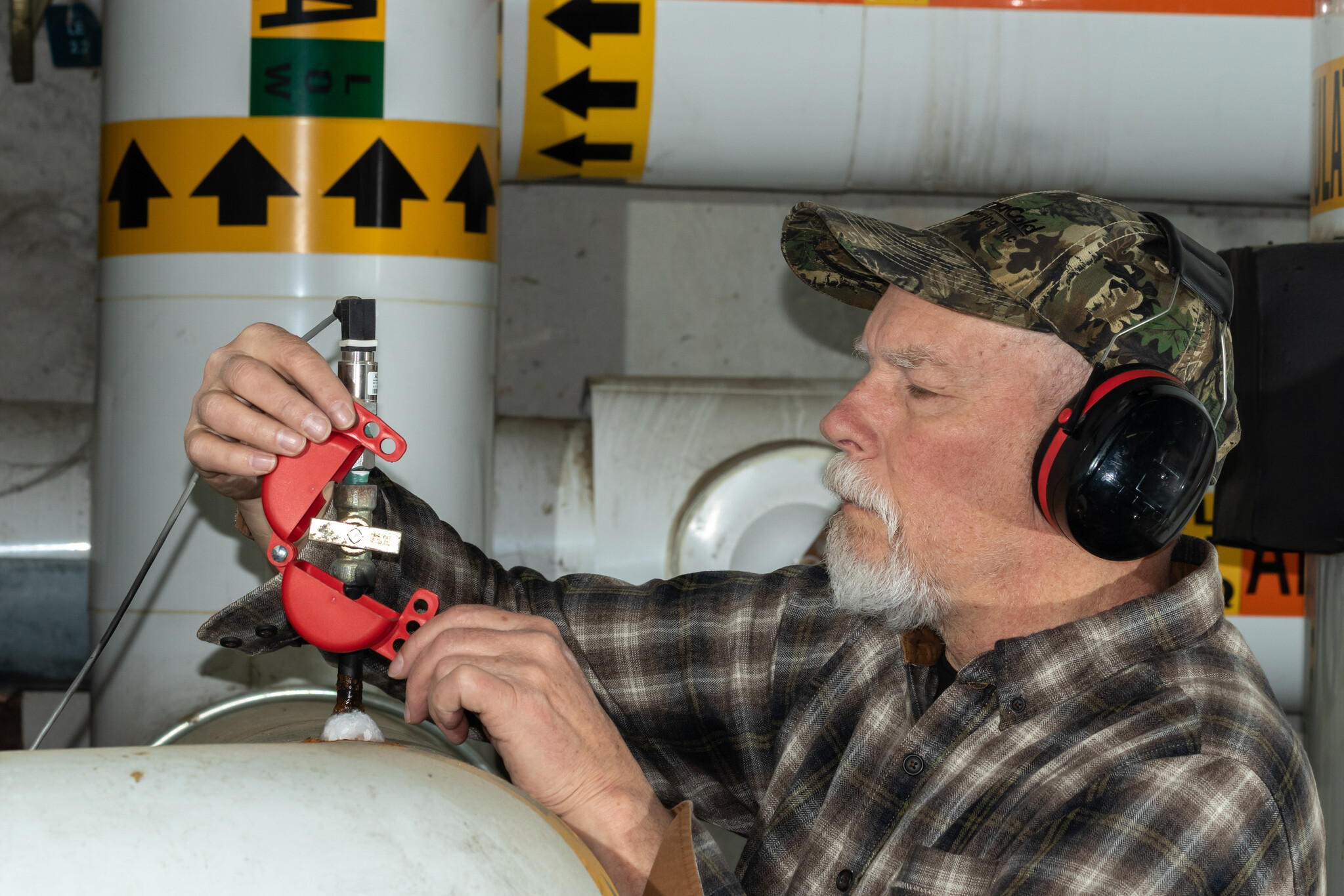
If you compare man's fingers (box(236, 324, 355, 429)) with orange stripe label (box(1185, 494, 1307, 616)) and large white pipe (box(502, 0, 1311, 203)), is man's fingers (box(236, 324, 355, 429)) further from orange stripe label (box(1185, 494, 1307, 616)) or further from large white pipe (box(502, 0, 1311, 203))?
orange stripe label (box(1185, 494, 1307, 616))

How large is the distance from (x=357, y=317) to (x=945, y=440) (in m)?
0.46

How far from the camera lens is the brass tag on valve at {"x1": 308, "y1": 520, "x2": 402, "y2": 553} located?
2.51 ft

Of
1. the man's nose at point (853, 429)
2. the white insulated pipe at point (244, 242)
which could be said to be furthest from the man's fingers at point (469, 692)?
the white insulated pipe at point (244, 242)

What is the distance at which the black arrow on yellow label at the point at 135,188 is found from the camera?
129 centimetres

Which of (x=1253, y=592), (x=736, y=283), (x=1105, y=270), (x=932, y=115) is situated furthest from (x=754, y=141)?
(x=1253, y=592)

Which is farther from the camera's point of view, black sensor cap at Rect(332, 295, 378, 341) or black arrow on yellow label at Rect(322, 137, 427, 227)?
black arrow on yellow label at Rect(322, 137, 427, 227)

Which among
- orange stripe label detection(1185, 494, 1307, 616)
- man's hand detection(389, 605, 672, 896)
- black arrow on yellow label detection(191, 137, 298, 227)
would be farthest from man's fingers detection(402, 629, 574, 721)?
orange stripe label detection(1185, 494, 1307, 616)

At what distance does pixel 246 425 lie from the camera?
0.81 metres

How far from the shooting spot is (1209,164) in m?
1.62

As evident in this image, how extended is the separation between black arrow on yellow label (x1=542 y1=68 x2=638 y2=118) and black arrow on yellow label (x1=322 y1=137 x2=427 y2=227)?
32 centimetres

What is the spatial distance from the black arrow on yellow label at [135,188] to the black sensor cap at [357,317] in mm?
607

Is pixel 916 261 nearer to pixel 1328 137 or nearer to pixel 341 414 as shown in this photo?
pixel 341 414

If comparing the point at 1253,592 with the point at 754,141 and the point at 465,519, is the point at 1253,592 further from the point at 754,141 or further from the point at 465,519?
the point at 465,519

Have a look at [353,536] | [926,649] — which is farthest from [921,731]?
[353,536]
